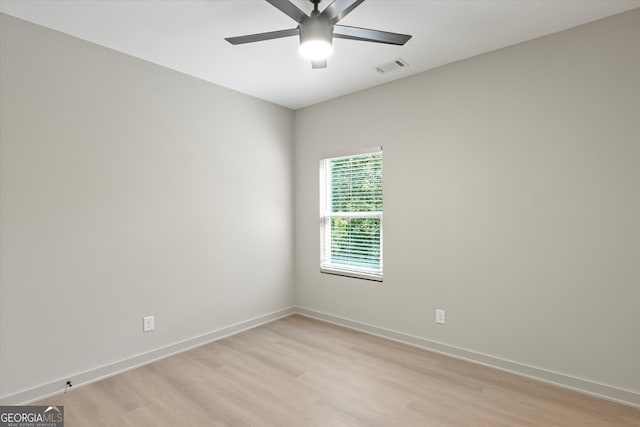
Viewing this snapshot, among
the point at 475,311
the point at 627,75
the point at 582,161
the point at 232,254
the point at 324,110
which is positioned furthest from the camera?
the point at 324,110

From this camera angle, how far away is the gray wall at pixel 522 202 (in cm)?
233

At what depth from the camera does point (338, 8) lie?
6.12 ft

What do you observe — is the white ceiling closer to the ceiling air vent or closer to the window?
the ceiling air vent

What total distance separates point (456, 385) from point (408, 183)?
1.85 meters

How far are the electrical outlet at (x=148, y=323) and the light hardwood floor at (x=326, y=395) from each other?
1.04 ft

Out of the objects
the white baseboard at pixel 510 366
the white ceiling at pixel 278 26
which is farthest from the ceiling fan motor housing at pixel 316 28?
the white baseboard at pixel 510 366

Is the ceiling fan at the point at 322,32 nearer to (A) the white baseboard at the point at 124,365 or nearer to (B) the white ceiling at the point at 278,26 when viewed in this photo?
(B) the white ceiling at the point at 278,26

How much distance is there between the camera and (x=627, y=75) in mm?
2305

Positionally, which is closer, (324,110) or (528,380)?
(528,380)

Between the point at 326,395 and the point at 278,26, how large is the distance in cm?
278

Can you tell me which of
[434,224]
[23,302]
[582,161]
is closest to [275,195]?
[434,224]

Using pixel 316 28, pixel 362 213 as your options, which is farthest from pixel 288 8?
pixel 362 213

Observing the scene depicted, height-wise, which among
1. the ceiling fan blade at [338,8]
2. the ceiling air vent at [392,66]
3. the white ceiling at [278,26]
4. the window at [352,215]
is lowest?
the window at [352,215]

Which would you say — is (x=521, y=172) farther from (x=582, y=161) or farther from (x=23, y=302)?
(x=23, y=302)
